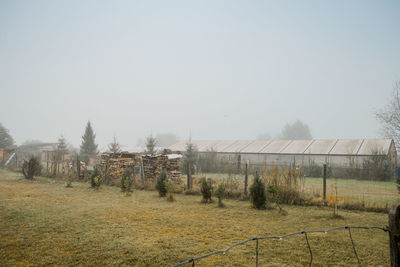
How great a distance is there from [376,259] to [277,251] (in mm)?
1708

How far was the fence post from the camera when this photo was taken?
272cm

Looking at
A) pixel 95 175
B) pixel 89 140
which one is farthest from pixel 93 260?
pixel 89 140

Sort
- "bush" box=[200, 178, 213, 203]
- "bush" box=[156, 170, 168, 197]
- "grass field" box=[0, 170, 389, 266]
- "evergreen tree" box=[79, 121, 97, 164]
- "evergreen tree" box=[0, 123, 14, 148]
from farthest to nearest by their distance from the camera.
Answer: "evergreen tree" box=[0, 123, 14, 148], "evergreen tree" box=[79, 121, 97, 164], "bush" box=[156, 170, 168, 197], "bush" box=[200, 178, 213, 203], "grass field" box=[0, 170, 389, 266]

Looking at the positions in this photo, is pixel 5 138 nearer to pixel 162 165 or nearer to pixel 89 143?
pixel 89 143

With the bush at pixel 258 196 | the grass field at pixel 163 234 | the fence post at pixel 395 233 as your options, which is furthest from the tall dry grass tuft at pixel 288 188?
the fence post at pixel 395 233

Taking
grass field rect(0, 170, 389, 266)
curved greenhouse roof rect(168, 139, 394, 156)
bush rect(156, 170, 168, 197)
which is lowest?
grass field rect(0, 170, 389, 266)

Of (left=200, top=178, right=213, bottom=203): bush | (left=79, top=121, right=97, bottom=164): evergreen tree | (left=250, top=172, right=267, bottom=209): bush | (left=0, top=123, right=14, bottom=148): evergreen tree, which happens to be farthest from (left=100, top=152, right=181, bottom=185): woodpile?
(left=0, top=123, right=14, bottom=148): evergreen tree

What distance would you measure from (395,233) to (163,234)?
459 cm

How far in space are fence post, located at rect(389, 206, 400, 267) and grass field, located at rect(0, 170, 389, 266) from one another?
204cm

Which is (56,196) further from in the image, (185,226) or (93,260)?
(93,260)

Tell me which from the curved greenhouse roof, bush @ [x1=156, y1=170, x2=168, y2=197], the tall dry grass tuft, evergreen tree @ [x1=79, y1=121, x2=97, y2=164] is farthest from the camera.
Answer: evergreen tree @ [x1=79, y1=121, x2=97, y2=164]

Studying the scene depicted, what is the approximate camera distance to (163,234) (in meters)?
6.18

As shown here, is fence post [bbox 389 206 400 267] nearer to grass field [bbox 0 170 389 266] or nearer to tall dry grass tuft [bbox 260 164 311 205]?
grass field [bbox 0 170 389 266]

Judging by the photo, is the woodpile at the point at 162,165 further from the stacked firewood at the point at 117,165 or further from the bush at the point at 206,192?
the bush at the point at 206,192
